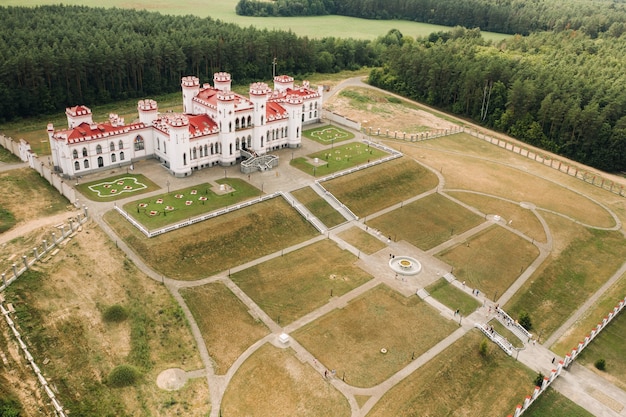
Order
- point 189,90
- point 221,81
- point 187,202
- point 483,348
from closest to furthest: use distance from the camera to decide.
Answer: point 483,348 < point 187,202 < point 189,90 < point 221,81

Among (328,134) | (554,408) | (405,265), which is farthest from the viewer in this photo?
(328,134)

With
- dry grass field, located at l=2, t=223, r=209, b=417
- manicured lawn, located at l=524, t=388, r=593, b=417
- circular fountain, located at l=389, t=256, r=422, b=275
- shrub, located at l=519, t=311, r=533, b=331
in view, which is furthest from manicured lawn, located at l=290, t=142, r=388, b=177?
manicured lawn, located at l=524, t=388, r=593, b=417

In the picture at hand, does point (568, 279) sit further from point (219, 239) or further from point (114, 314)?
point (114, 314)

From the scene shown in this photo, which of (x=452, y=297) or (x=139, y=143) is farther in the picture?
(x=139, y=143)

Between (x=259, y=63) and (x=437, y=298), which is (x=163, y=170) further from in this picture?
(x=259, y=63)

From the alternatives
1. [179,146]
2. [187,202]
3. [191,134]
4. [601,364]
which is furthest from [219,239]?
[601,364]

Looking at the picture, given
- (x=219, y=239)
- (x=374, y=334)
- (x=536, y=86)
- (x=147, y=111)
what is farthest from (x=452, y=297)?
(x=536, y=86)

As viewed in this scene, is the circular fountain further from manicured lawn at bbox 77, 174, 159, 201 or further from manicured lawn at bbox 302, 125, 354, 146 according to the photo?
manicured lawn at bbox 77, 174, 159, 201

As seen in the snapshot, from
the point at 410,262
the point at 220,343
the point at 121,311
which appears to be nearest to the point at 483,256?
the point at 410,262

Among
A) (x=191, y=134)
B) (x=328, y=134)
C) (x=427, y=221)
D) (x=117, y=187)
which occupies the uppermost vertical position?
(x=191, y=134)

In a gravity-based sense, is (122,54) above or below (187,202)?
above
